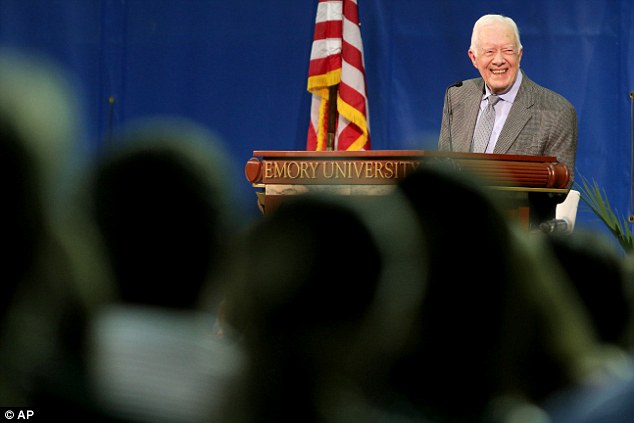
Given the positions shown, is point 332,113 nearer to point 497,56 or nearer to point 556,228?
point 497,56

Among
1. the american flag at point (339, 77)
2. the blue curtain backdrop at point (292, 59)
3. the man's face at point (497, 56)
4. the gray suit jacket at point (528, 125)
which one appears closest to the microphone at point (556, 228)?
the gray suit jacket at point (528, 125)

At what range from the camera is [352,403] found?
25 centimetres

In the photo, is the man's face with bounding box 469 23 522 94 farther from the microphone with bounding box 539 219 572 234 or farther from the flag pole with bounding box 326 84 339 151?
the microphone with bounding box 539 219 572 234

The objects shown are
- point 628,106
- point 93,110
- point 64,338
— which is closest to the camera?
point 64,338

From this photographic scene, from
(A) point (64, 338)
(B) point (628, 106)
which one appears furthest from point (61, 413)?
(B) point (628, 106)

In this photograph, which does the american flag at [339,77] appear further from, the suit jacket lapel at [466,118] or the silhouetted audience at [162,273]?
the silhouetted audience at [162,273]

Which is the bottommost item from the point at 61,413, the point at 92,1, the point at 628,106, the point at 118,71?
the point at 61,413

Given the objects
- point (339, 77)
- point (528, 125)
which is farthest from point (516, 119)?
point (339, 77)

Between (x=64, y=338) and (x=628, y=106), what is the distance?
19.9 feet

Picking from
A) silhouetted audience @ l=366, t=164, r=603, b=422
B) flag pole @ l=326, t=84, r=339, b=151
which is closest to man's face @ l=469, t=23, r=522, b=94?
flag pole @ l=326, t=84, r=339, b=151

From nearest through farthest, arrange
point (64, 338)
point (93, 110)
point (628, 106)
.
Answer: point (64, 338)
point (628, 106)
point (93, 110)

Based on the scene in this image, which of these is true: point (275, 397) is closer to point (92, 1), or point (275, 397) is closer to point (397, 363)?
point (397, 363)

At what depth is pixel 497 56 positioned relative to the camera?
438 cm

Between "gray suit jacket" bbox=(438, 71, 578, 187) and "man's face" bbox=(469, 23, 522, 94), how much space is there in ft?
0.36
